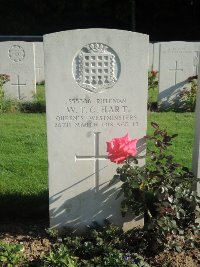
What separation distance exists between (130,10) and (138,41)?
913 inches

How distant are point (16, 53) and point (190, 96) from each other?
3.77m

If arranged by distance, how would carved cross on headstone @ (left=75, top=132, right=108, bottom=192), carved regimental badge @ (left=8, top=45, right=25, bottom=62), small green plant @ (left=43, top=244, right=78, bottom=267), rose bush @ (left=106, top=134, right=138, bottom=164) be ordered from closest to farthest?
small green plant @ (left=43, top=244, right=78, bottom=267), rose bush @ (left=106, top=134, right=138, bottom=164), carved cross on headstone @ (left=75, top=132, right=108, bottom=192), carved regimental badge @ (left=8, top=45, right=25, bottom=62)

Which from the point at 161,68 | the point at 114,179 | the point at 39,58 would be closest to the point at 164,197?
the point at 114,179

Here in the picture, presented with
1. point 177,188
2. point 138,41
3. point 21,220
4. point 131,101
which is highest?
point 138,41

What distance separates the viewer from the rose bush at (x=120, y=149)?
296 centimetres

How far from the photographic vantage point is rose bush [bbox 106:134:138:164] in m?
2.96

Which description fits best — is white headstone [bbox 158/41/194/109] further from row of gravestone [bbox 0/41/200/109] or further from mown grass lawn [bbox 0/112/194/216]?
mown grass lawn [bbox 0/112/194/216]

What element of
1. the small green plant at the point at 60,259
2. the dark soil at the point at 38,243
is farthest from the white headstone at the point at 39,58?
the small green plant at the point at 60,259

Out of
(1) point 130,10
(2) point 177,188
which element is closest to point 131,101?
(2) point 177,188

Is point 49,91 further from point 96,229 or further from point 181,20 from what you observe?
point 181,20

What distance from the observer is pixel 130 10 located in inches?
992

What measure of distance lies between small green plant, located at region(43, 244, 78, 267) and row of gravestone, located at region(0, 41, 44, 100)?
620 centimetres

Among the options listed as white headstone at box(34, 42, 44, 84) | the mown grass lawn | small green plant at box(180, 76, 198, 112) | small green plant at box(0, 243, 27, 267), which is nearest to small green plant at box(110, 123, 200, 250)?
small green plant at box(0, 243, 27, 267)

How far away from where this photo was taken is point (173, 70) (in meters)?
8.40
